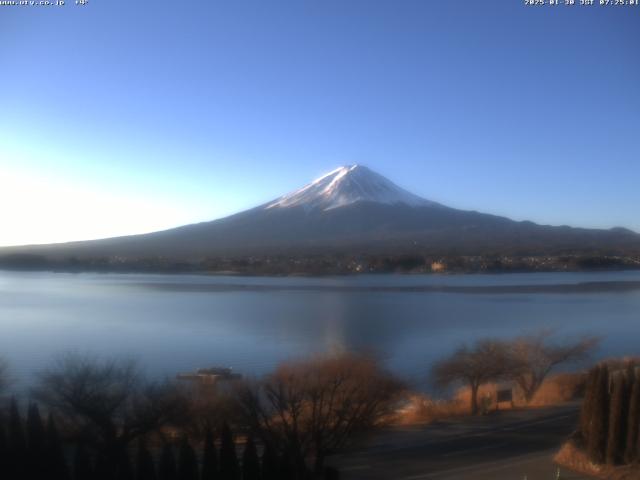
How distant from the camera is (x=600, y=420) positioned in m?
6.55

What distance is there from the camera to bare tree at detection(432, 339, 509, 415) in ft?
33.4

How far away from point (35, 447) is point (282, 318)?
11.4 m

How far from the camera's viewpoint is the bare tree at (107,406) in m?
6.30

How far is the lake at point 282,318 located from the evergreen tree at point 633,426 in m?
4.20

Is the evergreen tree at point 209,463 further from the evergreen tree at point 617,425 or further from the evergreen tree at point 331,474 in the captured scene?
the evergreen tree at point 617,425

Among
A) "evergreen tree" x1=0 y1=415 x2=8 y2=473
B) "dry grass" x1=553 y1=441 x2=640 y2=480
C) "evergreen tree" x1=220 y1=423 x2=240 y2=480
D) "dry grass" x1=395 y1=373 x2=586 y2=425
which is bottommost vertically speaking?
"dry grass" x1=395 y1=373 x2=586 y2=425

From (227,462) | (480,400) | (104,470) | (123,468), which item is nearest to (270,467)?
(227,462)

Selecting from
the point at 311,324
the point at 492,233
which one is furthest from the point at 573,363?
the point at 492,233

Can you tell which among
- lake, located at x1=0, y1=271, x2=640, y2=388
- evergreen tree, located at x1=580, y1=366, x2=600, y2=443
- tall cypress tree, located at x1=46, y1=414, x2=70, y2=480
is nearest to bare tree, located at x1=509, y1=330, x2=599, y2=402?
lake, located at x1=0, y1=271, x2=640, y2=388

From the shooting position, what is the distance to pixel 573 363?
39.1 ft

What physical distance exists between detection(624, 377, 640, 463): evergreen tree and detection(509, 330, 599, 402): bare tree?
393cm

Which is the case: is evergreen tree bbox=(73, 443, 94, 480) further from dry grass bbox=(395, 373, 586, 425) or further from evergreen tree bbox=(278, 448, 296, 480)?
dry grass bbox=(395, 373, 586, 425)

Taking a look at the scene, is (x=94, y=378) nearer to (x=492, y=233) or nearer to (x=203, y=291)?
(x=203, y=291)

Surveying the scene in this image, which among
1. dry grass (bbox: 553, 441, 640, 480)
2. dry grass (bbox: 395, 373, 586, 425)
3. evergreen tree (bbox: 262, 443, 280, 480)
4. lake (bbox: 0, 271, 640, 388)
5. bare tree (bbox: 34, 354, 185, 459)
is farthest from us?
lake (bbox: 0, 271, 640, 388)
